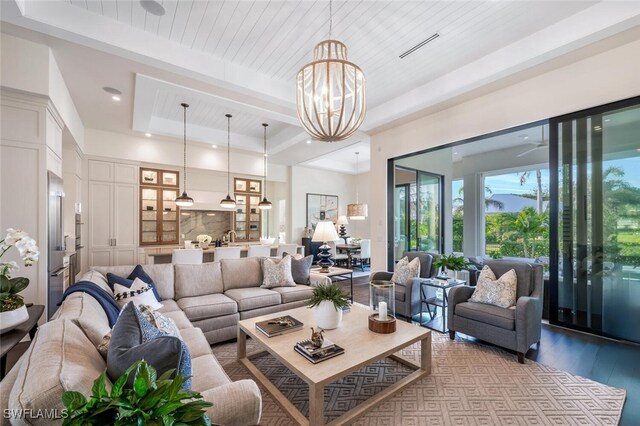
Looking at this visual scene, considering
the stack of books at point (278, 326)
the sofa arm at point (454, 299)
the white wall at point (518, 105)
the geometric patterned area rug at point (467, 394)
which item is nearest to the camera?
the geometric patterned area rug at point (467, 394)

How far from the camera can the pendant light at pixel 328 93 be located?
2252 mm

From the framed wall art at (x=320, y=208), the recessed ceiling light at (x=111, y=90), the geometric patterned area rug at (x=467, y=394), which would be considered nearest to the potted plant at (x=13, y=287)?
the geometric patterned area rug at (x=467, y=394)

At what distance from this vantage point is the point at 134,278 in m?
3.25

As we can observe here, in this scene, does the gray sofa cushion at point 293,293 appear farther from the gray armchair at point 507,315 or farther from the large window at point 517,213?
the large window at point 517,213

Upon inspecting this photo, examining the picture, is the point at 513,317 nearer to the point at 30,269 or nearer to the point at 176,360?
the point at 176,360

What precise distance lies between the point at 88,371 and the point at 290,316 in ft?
6.00

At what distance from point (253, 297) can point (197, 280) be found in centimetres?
80

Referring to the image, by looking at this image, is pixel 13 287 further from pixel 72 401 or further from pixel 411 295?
pixel 411 295

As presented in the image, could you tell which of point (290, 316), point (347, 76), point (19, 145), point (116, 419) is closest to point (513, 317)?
point (290, 316)

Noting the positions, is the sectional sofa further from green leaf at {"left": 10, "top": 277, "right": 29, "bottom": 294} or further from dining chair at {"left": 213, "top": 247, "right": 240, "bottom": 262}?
dining chair at {"left": 213, "top": 247, "right": 240, "bottom": 262}

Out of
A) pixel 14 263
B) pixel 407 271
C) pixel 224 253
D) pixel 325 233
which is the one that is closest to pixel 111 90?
pixel 224 253

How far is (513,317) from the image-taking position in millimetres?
2881

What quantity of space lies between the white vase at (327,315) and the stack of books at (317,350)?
30cm

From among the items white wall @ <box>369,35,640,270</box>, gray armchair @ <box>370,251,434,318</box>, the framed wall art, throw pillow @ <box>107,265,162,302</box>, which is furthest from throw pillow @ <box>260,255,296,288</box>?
the framed wall art
